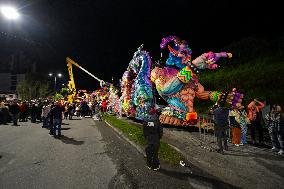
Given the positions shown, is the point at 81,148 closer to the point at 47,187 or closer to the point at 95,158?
the point at 95,158

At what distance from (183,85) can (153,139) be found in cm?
1016

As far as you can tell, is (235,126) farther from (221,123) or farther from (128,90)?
(128,90)

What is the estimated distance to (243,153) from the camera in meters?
10.1

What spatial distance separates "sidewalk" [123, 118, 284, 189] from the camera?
687cm

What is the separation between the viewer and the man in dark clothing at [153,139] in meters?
8.03

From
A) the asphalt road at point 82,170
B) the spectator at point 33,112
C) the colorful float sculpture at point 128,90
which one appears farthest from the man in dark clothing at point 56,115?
the colorful float sculpture at point 128,90

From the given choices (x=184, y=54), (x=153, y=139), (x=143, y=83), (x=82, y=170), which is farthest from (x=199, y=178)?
(x=143, y=83)

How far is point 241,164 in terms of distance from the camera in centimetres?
845

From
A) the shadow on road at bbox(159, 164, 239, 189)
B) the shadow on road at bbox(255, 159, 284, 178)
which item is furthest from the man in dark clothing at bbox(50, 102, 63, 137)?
the shadow on road at bbox(255, 159, 284, 178)

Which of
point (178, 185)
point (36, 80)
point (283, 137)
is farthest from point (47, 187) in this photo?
point (36, 80)

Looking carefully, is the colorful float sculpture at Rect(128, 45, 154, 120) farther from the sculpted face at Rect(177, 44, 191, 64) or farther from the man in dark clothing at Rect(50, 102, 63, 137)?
the man in dark clothing at Rect(50, 102, 63, 137)

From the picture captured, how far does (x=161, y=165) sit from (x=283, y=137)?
462 cm

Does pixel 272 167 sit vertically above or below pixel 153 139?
below

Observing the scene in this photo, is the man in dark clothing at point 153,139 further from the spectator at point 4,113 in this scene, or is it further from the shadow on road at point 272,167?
the spectator at point 4,113
